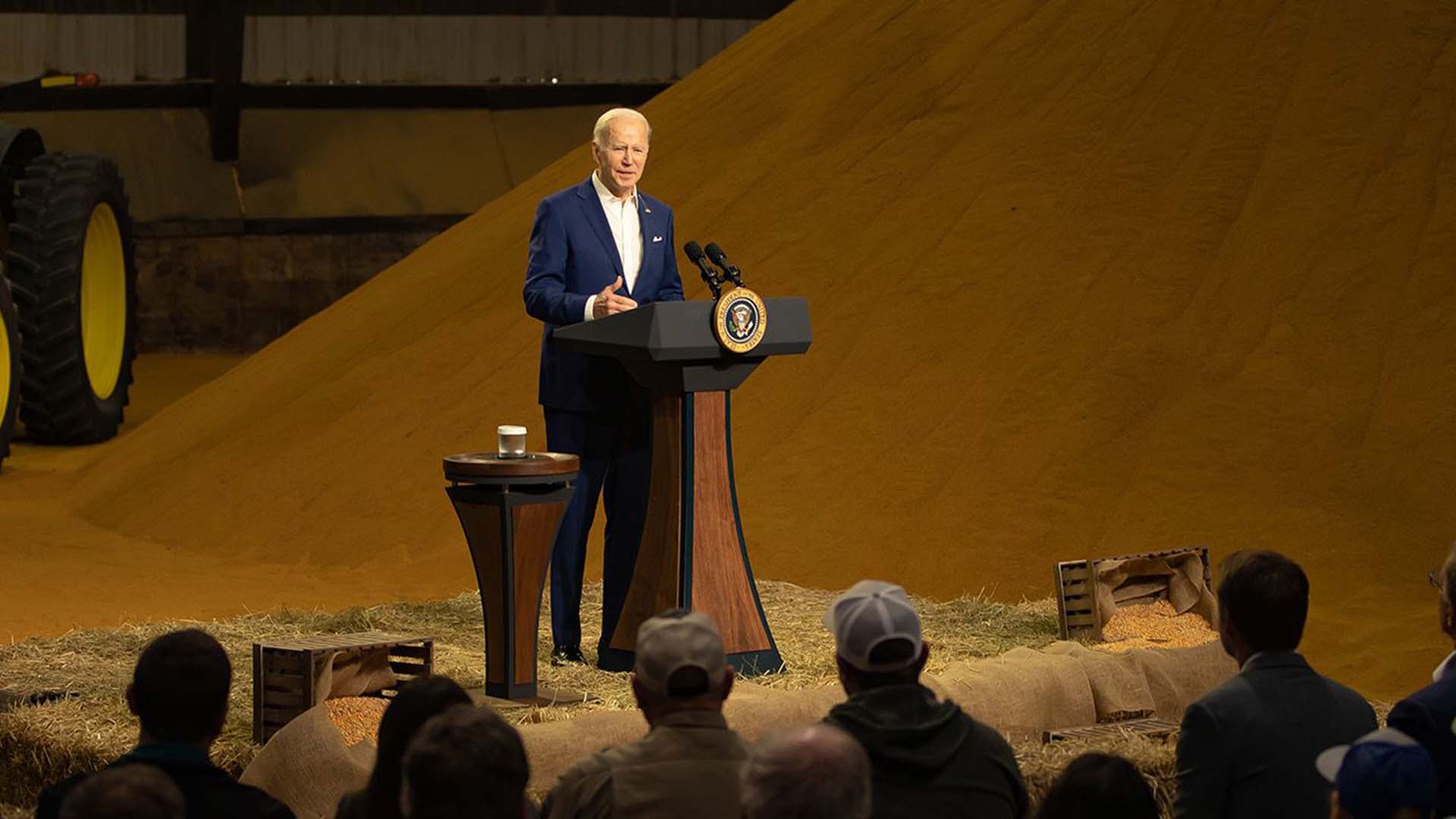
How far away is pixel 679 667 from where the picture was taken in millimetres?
2992

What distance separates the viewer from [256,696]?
187 inches

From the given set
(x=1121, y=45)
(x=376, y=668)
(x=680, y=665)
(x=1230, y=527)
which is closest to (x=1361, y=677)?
(x=1230, y=527)

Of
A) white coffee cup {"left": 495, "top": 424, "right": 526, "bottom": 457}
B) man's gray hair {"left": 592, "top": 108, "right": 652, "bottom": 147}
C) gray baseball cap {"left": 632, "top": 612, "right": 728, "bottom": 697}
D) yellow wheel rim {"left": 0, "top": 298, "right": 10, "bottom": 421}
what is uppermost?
man's gray hair {"left": 592, "top": 108, "right": 652, "bottom": 147}

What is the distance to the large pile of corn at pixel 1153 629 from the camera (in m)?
5.87

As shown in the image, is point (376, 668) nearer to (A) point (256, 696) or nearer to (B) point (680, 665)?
(A) point (256, 696)

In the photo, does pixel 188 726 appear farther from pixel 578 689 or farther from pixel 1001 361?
pixel 1001 361

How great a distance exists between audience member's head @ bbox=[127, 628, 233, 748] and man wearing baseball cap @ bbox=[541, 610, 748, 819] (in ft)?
1.77

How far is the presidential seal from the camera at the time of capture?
5156 millimetres

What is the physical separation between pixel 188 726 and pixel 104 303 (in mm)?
10129

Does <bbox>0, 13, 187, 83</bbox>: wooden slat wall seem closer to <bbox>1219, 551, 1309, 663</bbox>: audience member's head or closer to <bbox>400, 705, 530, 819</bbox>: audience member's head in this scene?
<bbox>1219, 551, 1309, 663</bbox>: audience member's head

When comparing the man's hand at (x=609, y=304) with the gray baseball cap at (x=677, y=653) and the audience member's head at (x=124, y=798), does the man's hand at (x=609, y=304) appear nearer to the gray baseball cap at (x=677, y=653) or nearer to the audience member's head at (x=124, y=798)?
the gray baseball cap at (x=677, y=653)

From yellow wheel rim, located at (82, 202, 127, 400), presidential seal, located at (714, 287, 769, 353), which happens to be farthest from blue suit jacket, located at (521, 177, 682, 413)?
yellow wheel rim, located at (82, 202, 127, 400)

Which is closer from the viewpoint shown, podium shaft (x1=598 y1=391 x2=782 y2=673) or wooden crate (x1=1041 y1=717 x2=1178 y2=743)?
wooden crate (x1=1041 y1=717 x2=1178 y2=743)

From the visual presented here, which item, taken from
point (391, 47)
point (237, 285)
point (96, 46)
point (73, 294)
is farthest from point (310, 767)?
point (391, 47)
